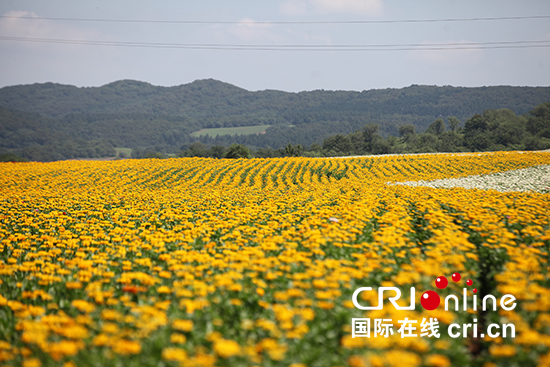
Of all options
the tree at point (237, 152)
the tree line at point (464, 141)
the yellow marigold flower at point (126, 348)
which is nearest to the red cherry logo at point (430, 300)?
the yellow marigold flower at point (126, 348)

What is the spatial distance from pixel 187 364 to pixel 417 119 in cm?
18265

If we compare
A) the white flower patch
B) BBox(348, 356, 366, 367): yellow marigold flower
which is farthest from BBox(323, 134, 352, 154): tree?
BBox(348, 356, 366, 367): yellow marigold flower

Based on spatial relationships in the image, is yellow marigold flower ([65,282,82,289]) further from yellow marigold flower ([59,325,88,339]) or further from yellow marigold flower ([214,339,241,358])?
yellow marigold flower ([214,339,241,358])

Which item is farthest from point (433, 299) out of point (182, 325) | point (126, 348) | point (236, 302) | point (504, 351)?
point (126, 348)

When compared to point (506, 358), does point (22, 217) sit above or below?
above

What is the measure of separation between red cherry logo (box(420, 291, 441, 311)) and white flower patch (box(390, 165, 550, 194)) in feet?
46.7

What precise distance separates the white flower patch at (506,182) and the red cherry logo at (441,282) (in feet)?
44.8

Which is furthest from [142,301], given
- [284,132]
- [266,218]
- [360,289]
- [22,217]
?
[284,132]

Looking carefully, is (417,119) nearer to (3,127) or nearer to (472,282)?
(3,127)

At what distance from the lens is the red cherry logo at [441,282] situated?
16.4 feet

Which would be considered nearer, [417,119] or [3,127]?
[3,127]

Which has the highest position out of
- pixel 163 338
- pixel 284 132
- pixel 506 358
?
pixel 284 132

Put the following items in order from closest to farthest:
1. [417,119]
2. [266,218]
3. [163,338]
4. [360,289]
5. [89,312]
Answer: [163,338] → [89,312] → [360,289] → [266,218] → [417,119]

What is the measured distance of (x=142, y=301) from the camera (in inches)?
175
